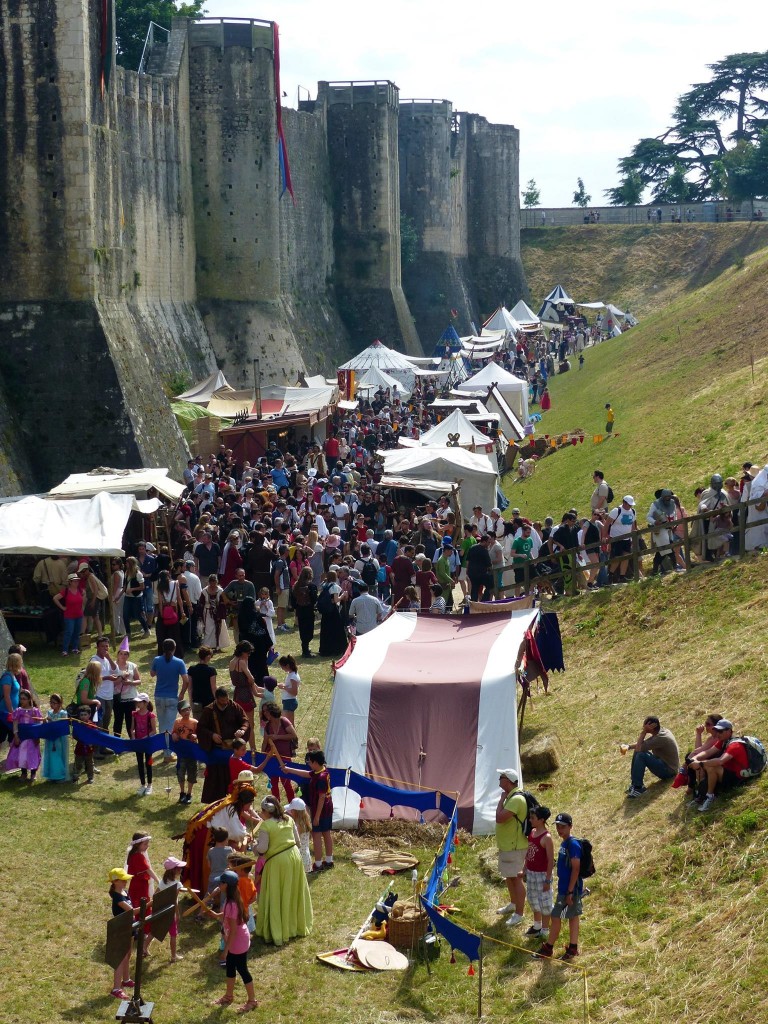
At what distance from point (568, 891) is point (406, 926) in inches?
46.0

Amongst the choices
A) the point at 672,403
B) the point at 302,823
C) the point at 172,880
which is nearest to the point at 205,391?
the point at 672,403

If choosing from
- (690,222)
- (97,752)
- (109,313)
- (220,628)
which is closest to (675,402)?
(109,313)

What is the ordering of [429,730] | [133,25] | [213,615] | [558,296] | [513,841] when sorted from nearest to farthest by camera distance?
[513,841] → [429,730] → [213,615] → [133,25] → [558,296]

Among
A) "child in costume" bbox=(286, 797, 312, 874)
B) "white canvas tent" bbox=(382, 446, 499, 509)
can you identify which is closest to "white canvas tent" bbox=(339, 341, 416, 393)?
"white canvas tent" bbox=(382, 446, 499, 509)

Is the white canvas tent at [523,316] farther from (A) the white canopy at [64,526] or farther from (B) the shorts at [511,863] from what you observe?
(B) the shorts at [511,863]

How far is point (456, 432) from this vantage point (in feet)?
84.9

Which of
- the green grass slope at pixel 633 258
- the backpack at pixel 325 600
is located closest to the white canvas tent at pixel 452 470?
the backpack at pixel 325 600

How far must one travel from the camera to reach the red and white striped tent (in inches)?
455

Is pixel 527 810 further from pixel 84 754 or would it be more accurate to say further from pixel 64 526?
pixel 64 526

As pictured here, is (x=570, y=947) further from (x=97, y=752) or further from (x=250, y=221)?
(x=250, y=221)

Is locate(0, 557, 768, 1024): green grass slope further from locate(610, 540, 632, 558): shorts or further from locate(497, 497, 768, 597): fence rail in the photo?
locate(610, 540, 632, 558): shorts

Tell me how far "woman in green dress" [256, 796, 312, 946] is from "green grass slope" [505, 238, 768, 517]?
1312cm

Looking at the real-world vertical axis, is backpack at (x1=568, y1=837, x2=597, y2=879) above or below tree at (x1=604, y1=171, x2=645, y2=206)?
below

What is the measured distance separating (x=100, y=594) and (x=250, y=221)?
923 inches
